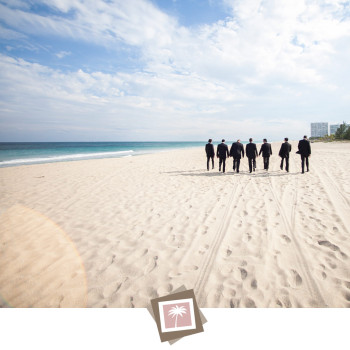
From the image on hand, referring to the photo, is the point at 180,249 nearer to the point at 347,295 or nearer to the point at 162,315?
the point at 162,315

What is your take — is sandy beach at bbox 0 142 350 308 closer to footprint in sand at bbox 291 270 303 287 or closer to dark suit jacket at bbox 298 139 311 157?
footprint in sand at bbox 291 270 303 287

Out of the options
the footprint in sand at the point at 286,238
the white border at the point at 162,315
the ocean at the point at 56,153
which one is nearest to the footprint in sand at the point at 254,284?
the white border at the point at 162,315

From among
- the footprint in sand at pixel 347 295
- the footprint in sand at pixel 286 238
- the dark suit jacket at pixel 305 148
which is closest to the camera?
the footprint in sand at pixel 347 295

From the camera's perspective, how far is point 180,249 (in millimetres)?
3980

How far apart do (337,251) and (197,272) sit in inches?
106

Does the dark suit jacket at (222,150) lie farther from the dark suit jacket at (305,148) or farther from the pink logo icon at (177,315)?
the pink logo icon at (177,315)

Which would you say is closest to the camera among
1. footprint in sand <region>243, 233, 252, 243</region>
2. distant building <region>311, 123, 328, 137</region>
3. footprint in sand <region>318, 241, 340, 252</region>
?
footprint in sand <region>318, 241, 340, 252</region>

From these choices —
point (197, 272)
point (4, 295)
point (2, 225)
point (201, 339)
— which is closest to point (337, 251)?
point (197, 272)

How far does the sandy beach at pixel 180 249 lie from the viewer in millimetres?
2887

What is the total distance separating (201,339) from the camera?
2398 mm

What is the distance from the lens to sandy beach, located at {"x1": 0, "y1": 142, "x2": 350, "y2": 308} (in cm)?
289

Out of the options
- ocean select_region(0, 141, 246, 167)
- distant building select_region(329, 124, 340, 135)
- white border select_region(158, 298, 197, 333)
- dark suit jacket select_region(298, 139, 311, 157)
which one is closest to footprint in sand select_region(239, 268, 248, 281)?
white border select_region(158, 298, 197, 333)

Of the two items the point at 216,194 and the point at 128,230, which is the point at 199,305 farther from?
the point at 216,194

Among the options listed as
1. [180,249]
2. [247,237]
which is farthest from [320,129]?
[180,249]
